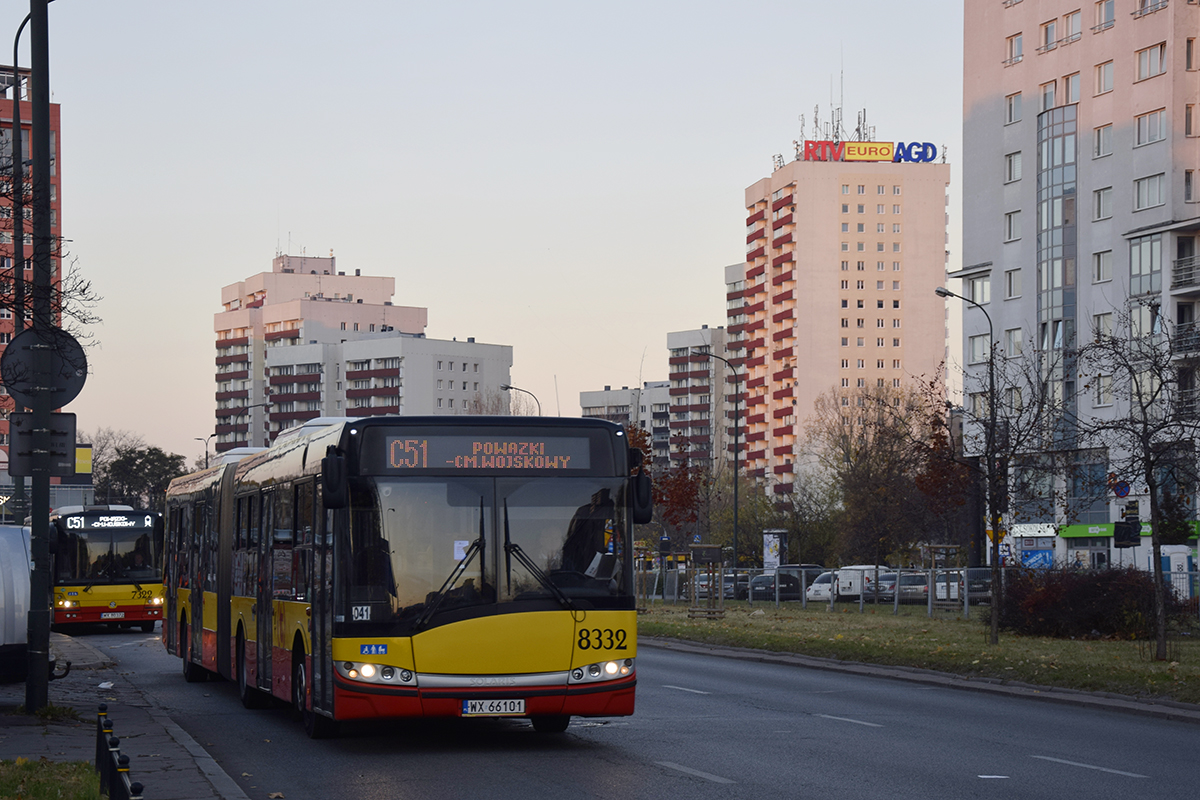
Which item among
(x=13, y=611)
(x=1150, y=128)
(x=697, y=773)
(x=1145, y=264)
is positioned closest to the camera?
(x=697, y=773)

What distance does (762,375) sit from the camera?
17625cm

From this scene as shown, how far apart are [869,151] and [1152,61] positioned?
93.4 m

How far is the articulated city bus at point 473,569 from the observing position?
44.5 feet

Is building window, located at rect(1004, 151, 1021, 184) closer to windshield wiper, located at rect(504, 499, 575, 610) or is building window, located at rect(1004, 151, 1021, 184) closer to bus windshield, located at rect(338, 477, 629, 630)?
bus windshield, located at rect(338, 477, 629, 630)

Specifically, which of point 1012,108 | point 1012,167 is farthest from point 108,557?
point 1012,108

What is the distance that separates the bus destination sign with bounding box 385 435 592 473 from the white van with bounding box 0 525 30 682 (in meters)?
5.72

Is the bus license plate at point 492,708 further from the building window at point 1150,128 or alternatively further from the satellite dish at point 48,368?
the building window at point 1150,128

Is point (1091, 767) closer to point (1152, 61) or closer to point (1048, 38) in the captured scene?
point (1152, 61)

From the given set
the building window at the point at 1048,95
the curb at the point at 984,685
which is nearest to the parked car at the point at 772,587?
the curb at the point at 984,685

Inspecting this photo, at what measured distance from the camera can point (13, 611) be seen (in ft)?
57.8

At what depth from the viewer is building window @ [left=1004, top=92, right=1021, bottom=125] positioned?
81.6m

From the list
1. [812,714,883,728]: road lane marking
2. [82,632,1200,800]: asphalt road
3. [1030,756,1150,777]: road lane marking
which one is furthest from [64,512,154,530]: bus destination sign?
[1030,756,1150,777]: road lane marking

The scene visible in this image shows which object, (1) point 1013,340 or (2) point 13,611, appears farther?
(1) point 1013,340

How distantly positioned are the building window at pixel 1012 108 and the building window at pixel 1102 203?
7.75 m
